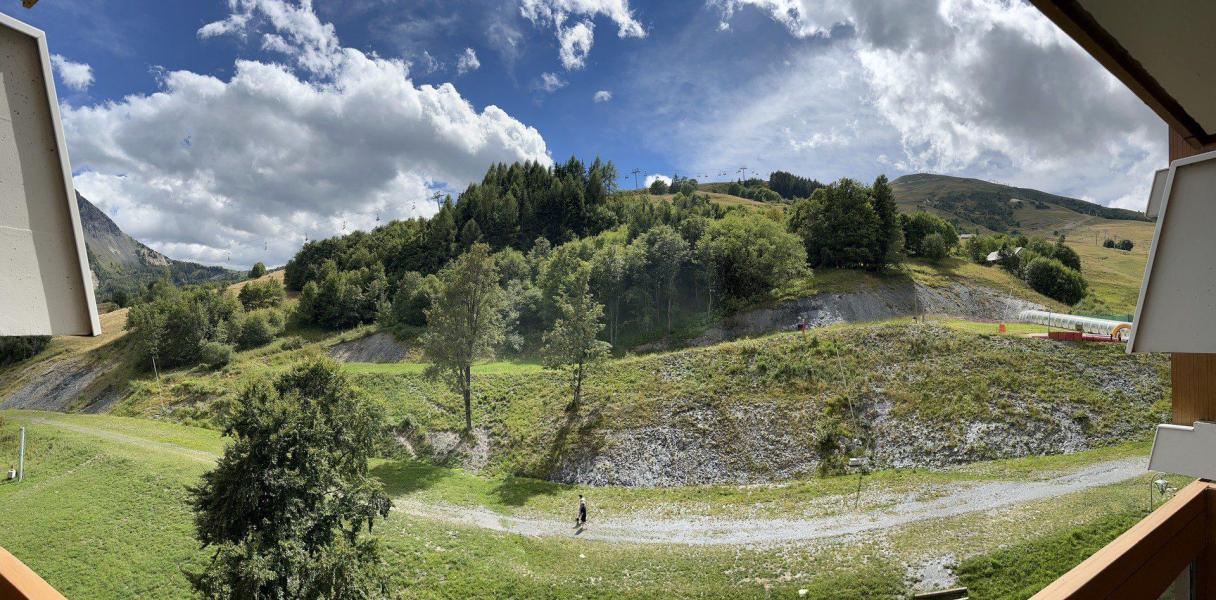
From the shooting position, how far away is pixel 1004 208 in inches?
5482

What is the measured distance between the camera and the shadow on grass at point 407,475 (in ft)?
64.4

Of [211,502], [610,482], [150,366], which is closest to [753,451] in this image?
[610,482]

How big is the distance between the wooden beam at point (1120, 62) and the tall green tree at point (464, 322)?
78.7ft

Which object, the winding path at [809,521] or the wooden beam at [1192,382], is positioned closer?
the wooden beam at [1192,382]

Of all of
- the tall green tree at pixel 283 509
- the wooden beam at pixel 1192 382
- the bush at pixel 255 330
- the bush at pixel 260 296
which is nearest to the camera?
the wooden beam at pixel 1192 382

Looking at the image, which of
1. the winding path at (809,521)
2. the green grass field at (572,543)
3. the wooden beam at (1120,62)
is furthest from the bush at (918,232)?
the wooden beam at (1120,62)

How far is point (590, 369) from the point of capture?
89.7 ft

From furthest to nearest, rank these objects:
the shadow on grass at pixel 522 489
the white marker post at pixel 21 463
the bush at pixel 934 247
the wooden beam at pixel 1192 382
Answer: the bush at pixel 934 247
the white marker post at pixel 21 463
the shadow on grass at pixel 522 489
the wooden beam at pixel 1192 382

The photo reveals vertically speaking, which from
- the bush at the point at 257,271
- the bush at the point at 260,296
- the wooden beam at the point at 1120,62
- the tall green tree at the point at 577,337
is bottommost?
the tall green tree at the point at 577,337

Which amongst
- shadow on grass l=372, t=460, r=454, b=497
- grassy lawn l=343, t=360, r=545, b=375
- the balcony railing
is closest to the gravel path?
shadow on grass l=372, t=460, r=454, b=497

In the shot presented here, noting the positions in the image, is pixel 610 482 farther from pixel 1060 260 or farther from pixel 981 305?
pixel 1060 260

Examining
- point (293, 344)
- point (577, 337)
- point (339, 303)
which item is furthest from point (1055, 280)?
point (293, 344)

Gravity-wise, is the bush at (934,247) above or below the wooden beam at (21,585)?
above

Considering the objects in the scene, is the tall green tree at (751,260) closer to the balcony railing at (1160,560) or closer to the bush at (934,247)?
the bush at (934,247)
